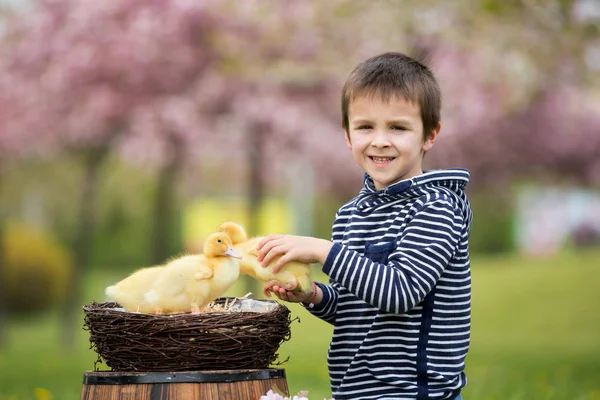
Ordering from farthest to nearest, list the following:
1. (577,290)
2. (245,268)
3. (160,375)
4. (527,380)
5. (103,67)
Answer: (577,290) < (103,67) < (527,380) < (245,268) < (160,375)

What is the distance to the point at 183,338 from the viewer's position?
266cm

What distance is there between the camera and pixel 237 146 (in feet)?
49.6

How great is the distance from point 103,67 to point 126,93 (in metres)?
0.55

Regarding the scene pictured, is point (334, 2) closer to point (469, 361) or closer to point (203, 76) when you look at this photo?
point (203, 76)

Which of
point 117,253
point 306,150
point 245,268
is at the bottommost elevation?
point 245,268

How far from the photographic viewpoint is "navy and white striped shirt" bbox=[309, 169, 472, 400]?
9.09 ft

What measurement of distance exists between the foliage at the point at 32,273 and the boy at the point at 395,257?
15806 millimetres

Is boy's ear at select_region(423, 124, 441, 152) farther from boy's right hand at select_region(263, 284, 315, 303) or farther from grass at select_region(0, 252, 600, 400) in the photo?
grass at select_region(0, 252, 600, 400)

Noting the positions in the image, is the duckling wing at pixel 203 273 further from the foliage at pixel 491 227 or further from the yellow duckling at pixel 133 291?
the foliage at pixel 491 227

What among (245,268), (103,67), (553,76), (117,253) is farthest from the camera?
(117,253)

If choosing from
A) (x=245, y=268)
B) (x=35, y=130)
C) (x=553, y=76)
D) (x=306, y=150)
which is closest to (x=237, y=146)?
(x=306, y=150)

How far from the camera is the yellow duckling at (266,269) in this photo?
2861 mm

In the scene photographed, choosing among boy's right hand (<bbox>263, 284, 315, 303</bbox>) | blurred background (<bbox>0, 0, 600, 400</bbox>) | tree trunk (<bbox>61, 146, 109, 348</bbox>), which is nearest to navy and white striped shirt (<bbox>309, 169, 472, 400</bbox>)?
boy's right hand (<bbox>263, 284, 315, 303</bbox>)

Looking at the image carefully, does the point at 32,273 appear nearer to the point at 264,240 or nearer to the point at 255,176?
the point at 255,176
